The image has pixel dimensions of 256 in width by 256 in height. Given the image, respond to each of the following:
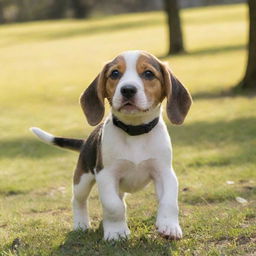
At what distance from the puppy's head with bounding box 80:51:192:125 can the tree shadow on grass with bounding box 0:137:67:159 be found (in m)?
4.56

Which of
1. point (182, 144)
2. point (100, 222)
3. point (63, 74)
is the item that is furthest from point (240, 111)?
point (63, 74)

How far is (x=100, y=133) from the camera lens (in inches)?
210

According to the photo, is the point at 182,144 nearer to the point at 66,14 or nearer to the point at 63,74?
the point at 63,74

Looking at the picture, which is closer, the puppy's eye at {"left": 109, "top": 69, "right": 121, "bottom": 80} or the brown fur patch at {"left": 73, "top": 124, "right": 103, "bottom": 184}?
the puppy's eye at {"left": 109, "top": 69, "right": 121, "bottom": 80}

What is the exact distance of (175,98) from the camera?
5164mm

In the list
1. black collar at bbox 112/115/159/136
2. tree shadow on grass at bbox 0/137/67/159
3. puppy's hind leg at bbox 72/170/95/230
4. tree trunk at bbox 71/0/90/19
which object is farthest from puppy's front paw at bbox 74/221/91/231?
tree trunk at bbox 71/0/90/19

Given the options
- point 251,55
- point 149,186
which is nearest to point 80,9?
point 251,55

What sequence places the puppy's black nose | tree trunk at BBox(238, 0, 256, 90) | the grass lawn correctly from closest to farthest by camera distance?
the puppy's black nose
the grass lawn
tree trunk at BBox(238, 0, 256, 90)

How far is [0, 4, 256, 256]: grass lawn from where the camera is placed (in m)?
5.18

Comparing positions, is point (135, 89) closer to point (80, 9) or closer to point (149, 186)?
point (149, 186)

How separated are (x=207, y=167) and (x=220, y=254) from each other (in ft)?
11.9

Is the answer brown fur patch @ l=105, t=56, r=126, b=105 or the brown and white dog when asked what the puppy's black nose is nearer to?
the brown and white dog

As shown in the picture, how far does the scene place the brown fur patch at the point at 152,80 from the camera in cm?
489

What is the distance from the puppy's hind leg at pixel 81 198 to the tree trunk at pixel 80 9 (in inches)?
2299
